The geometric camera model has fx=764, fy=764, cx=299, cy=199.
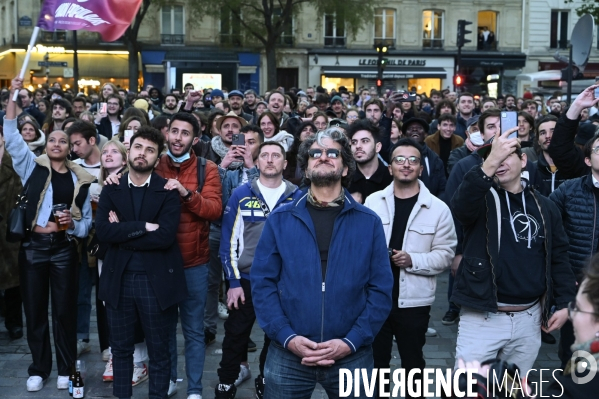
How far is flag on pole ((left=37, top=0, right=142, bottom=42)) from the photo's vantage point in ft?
23.7

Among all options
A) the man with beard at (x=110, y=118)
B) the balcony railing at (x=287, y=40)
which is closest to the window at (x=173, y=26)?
the balcony railing at (x=287, y=40)

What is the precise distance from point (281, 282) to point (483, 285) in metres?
1.34

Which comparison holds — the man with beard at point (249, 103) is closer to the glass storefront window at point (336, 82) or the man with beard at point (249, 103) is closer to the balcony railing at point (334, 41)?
the glass storefront window at point (336, 82)

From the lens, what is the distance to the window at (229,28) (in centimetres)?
3584

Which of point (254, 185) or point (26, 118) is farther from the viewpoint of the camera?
point (26, 118)

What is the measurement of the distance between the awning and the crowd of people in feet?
121

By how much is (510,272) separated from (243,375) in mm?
2588

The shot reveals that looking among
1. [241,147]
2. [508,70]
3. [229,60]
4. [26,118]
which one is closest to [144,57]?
[229,60]

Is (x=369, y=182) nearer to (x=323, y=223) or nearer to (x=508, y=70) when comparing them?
(x=323, y=223)

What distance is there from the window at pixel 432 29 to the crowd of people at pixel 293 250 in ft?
128

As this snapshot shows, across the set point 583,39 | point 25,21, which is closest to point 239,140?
point 583,39

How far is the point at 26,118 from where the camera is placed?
28.2 ft

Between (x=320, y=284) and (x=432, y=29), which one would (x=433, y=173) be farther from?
(x=432, y=29)

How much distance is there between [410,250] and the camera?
543 centimetres
